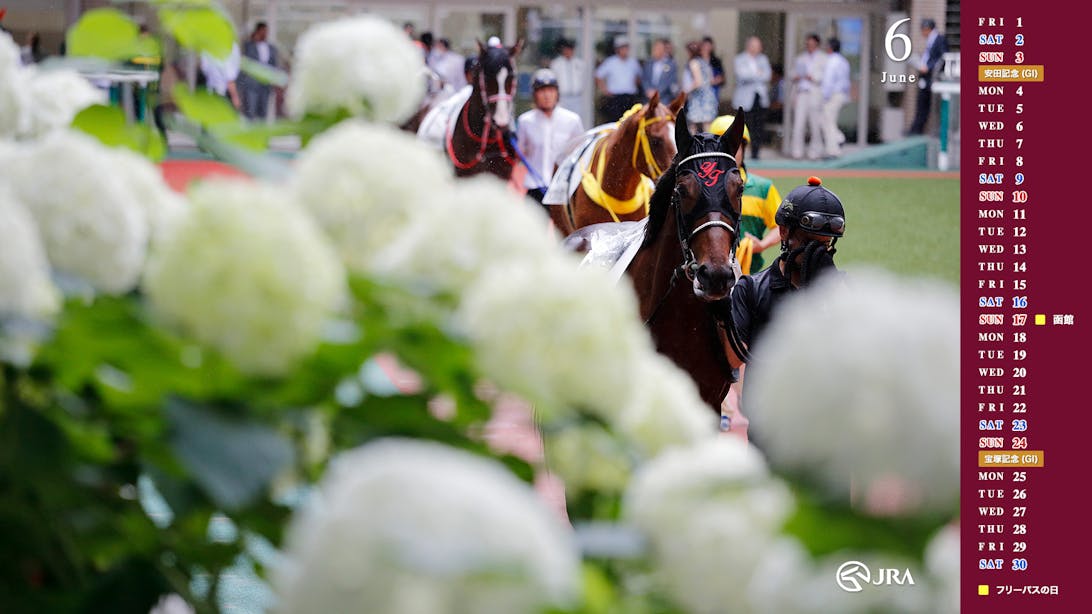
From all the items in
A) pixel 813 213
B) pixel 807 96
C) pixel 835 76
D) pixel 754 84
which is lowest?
pixel 813 213

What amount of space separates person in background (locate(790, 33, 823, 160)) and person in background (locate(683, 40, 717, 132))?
1.66 meters

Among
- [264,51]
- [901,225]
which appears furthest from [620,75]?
[901,225]

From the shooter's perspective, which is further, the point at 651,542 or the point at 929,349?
the point at 651,542

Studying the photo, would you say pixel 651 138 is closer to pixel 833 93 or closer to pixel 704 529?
pixel 704 529

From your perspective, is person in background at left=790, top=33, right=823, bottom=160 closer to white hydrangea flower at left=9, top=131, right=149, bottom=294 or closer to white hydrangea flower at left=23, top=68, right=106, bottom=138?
white hydrangea flower at left=23, top=68, right=106, bottom=138

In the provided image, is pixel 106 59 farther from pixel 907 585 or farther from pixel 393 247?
pixel 907 585

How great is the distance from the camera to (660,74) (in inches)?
826

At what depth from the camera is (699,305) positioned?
4.53 metres

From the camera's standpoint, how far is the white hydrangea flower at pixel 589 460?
815mm

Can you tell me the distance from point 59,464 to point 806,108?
72.5 ft

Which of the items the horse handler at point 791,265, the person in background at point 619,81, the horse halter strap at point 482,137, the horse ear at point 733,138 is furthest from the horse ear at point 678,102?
the person in background at point 619,81

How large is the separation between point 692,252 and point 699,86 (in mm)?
15312

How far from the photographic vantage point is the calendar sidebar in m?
1.84

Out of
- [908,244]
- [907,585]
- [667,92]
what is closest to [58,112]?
[907,585]
